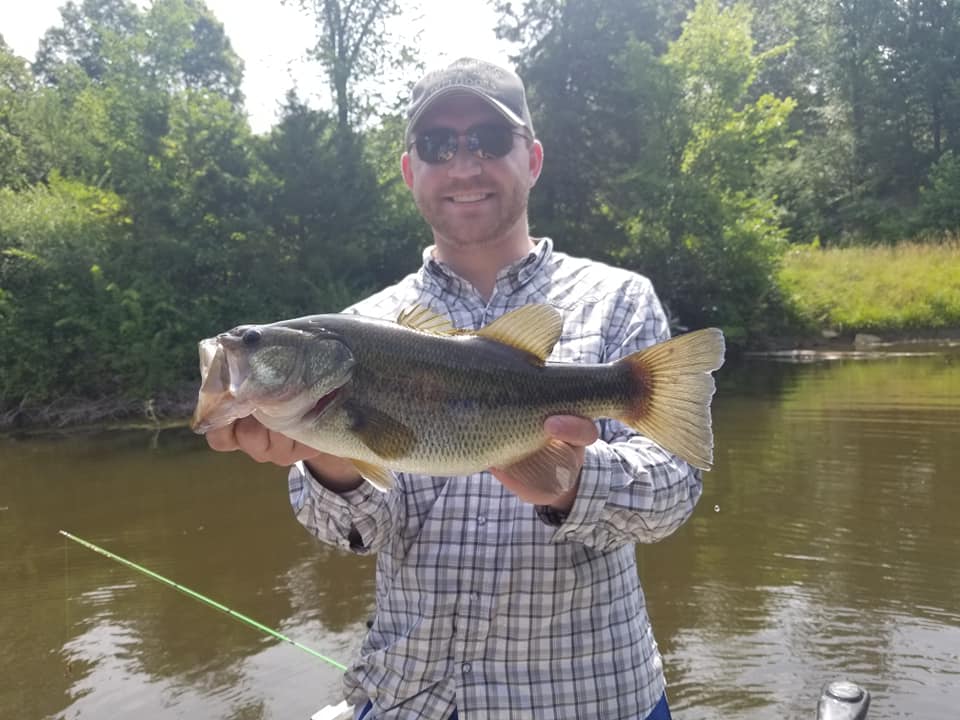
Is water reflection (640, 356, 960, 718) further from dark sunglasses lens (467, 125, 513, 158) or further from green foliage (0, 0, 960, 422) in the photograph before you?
green foliage (0, 0, 960, 422)

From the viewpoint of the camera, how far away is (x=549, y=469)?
2002 millimetres

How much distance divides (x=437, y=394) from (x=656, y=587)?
5312 mm

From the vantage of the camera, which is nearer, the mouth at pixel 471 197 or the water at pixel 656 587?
the mouth at pixel 471 197

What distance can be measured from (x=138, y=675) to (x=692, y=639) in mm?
4134

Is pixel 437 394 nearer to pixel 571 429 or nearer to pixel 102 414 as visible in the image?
pixel 571 429

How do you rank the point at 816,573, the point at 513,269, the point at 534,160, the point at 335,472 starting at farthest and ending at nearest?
the point at 816,573 < the point at 534,160 < the point at 513,269 < the point at 335,472

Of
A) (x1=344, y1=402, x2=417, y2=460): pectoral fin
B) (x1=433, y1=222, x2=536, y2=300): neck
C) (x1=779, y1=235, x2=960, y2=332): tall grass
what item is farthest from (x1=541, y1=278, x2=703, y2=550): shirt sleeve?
(x1=779, y1=235, x2=960, y2=332): tall grass

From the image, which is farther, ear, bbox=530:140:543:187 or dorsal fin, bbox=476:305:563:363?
ear, bbox=530:140:543:187

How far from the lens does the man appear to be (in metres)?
2.10

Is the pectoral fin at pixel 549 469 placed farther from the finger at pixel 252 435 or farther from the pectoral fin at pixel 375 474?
the finger at pixel 252 435

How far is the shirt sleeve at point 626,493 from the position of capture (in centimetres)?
205

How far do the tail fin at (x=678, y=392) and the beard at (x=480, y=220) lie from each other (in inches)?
31.8

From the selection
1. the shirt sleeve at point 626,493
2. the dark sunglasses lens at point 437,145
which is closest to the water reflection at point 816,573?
the shirt sleeve at point 626,493

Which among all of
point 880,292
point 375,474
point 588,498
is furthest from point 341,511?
point 880,292
